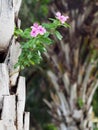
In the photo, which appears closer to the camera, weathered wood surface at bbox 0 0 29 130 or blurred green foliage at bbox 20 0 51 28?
weathered wood surface at bbox 0 0 29 130

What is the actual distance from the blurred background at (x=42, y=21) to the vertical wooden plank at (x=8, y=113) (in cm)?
367

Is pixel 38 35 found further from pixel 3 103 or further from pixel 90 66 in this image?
pixel 90 66

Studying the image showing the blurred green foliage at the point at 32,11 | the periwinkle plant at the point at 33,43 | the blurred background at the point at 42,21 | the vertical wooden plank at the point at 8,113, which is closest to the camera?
the vertical wooden plank at the point at 8,113

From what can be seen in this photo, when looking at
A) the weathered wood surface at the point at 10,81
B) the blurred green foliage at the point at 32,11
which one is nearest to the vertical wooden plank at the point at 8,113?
the weathered wood surface at the point at 10,81

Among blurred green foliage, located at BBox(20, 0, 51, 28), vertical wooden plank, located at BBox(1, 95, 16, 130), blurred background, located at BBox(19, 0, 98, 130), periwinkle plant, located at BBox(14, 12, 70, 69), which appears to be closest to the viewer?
vertical wooden plank, located at BBox(1, 95, 16, 130)

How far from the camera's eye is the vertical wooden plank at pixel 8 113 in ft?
6.65

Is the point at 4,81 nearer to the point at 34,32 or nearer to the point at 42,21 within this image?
the point at 34,32

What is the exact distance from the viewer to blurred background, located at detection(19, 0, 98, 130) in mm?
5789

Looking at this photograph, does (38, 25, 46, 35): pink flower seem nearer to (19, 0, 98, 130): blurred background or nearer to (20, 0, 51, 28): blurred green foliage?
(19, 0, 98, 130): blurred background

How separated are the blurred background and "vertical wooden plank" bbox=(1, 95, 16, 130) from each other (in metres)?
3.67

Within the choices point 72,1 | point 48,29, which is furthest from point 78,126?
point 48,29

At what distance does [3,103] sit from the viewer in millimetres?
2045

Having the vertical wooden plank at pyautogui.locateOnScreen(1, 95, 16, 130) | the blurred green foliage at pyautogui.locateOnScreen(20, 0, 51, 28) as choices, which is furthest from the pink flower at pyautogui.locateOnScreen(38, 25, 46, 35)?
the blurred green foliage at pyautogui.locateOnScreen(20, 0, 51, 28)

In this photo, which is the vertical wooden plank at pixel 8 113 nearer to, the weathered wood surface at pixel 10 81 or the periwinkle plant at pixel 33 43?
the weathered wood surface at pixel 10 81
